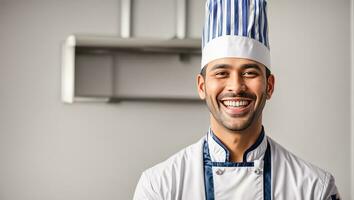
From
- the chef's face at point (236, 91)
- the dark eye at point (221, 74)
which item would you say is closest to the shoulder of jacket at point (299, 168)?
the chef's face at point (236, 91)

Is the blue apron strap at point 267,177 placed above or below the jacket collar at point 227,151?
below

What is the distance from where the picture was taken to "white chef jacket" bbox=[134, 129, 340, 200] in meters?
1.27

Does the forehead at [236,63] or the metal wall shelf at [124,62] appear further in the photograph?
the metal wall shelf at [124,62]

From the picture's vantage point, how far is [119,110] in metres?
2.11

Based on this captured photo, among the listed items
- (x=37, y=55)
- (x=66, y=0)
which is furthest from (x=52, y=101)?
(x=66, y=0)

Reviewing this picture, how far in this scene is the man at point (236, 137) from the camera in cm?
125

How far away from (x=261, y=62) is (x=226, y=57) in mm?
77

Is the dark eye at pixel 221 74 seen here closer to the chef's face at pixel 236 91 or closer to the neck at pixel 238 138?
the chef's face at pixel 236 91

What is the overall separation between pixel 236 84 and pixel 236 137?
0.40 feet

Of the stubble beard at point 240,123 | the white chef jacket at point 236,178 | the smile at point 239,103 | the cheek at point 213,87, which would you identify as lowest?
the white chef jacket at point 236,178

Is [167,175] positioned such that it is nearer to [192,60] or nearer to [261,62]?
[261,62]

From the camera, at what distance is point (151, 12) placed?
2.12 meters

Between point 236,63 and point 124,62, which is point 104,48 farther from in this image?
point 236,63

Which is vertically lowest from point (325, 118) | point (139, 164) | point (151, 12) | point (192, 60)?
point (139, 164)
